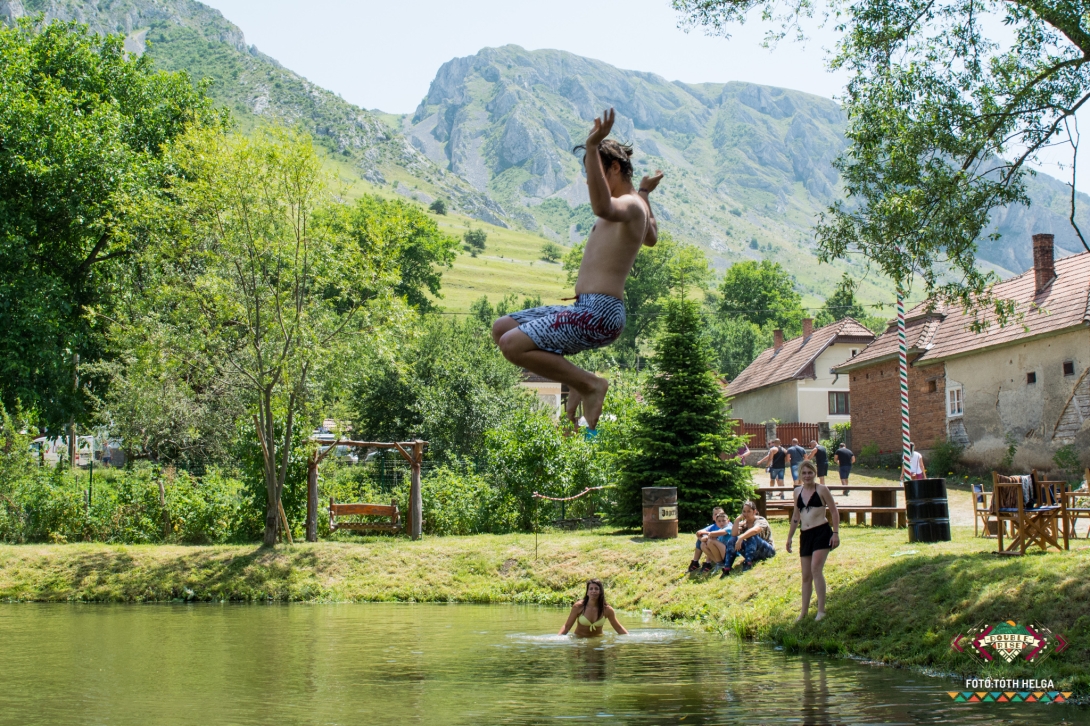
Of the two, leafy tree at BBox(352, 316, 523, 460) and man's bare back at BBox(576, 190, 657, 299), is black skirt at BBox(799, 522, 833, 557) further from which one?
leafy tree at BBox(352, 316, 523, 460)

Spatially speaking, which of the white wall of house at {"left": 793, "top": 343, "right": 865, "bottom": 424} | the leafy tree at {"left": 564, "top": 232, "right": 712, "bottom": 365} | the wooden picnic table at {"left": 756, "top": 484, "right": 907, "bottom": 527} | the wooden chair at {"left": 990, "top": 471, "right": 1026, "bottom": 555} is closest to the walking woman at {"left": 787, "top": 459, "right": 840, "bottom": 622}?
the wooden chair at {"left": 990, "top": 471, "right": 1026, "bottom": 555}

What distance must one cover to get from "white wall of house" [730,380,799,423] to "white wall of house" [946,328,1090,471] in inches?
710

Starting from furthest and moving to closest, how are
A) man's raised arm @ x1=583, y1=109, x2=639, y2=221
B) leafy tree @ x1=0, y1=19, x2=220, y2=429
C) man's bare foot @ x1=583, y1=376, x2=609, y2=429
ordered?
leafy tree @ x1=0, y1=19, x2=220, y2=429 < man's bare foot @ x1=583, y1=376, x2=609, y2=429 < man's raised arm @ x1=583, y1=109, x2=639, y2=221

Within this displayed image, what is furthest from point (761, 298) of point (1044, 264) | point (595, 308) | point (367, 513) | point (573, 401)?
point (595, 308)

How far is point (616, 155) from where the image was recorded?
5840 mm

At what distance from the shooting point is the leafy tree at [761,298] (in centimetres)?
10925

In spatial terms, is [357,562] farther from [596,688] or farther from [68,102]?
A: [68,102]

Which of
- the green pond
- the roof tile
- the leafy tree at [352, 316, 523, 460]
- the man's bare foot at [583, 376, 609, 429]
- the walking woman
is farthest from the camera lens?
the roof tile

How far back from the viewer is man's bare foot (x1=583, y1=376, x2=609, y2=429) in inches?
231

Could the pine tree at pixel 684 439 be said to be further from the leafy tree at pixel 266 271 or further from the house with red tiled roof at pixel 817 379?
the house with red tiled roof at pixel 817 379

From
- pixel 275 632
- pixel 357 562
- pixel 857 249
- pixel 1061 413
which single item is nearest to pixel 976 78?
pixel 857 249

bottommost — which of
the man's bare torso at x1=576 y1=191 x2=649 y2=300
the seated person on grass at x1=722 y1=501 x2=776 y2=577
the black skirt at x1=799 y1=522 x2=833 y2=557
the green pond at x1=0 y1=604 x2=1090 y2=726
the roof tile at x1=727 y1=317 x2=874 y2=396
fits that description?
the green pond at x1=0 y1=604 x2=1090 y2=726

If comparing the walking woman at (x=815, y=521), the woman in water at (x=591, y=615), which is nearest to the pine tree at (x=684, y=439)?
the woman in water at (x=591, y=615)

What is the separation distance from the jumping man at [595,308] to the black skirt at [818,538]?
28.8 ft
